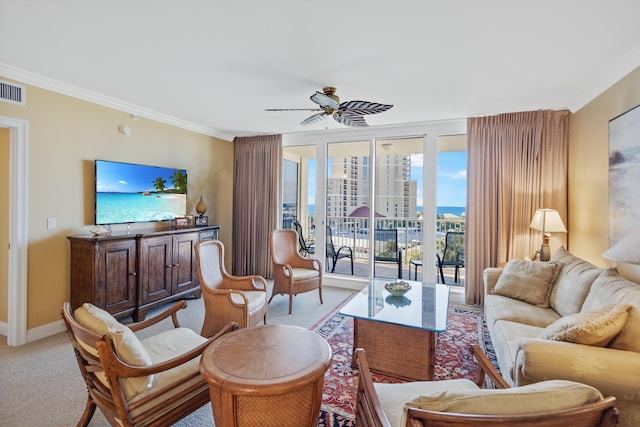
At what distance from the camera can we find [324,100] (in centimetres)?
276

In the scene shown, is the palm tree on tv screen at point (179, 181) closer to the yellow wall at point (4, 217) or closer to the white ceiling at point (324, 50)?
the white ceiling at point (324, 50)

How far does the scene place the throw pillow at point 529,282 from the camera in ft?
8.93

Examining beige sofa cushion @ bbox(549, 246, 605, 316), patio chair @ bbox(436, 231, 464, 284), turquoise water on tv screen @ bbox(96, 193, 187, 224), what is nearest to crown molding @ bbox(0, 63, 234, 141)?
turquoise water on tv screen @ bbox(96, 193, 187, 224)

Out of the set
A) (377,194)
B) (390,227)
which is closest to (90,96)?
(377,194)

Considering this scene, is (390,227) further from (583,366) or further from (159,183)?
(583,366)

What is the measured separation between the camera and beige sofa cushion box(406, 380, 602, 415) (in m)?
0.87

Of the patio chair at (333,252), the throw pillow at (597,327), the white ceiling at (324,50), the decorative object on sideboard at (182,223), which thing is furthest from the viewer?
the patio chair at (333,252)

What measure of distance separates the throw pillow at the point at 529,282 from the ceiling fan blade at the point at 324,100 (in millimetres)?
2360

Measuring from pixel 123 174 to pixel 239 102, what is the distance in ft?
5.36

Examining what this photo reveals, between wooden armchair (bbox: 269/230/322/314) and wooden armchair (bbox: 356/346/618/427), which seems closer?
wooden armchair (bbox: 356/346/618/427)

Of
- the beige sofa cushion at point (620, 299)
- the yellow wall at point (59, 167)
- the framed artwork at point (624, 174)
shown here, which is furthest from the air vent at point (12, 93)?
the framed artwork at point (624, 174)

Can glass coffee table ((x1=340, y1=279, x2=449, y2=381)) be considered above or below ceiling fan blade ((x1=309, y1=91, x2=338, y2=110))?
below

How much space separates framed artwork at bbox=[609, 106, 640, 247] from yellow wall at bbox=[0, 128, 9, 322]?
214 inches

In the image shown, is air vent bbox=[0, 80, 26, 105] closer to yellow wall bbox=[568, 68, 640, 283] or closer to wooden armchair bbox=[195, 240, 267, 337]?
wooden armchair bbox=[195, 240, 267, 337]
